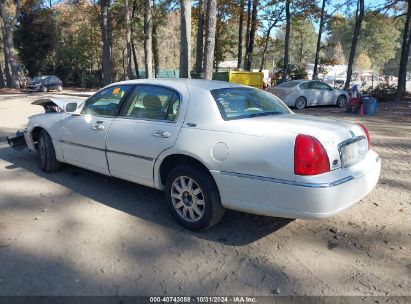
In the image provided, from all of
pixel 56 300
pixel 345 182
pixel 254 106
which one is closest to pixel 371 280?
pixel 345 182

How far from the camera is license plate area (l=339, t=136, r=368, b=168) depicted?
3.54 meters

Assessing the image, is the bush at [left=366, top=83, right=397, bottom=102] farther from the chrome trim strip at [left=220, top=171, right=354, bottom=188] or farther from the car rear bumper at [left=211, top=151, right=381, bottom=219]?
the chrome trim strip at [left=220, top=171, right=354, bottom=188]

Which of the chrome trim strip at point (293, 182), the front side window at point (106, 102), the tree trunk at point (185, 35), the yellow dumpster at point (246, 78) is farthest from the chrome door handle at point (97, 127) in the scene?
the yellow dumpster at point (246, 78)

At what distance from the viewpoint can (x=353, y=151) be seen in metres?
3.71

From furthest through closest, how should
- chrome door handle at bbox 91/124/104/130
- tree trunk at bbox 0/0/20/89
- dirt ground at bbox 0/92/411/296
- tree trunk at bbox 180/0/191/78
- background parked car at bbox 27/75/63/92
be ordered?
background parked car at bbox 27/75/63/92 < tree trunk at bbox 0/0/20/89 < tree trunk at bbox 180/0/191/78 < chrome door handle at bbox 91/124/104/130 < dirt ground at bbox 0/92/411/296

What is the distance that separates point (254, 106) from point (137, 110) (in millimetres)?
1388

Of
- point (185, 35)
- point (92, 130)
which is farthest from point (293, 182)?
point (185, 35)

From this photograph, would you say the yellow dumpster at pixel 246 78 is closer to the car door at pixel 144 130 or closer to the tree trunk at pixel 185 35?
the tree trunk at pixel 185 35

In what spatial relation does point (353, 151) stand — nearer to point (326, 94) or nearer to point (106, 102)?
point (106, 102)

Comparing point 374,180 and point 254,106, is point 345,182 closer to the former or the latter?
point 374,180

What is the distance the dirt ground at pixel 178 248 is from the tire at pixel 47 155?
1.87 feet

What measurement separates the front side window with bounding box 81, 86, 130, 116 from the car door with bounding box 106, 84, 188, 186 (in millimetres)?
169

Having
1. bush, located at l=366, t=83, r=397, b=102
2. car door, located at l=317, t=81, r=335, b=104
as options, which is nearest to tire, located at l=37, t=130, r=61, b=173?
car door, located at l=317, t=81, r=335, b=104

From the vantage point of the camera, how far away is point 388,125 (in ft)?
36.4
